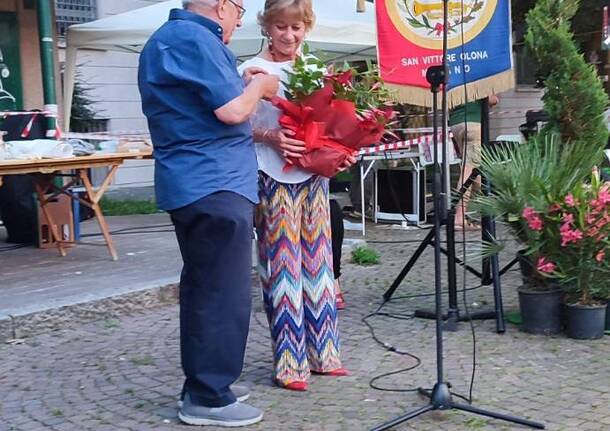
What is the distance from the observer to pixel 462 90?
204 inches

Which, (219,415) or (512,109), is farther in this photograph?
(512,109)

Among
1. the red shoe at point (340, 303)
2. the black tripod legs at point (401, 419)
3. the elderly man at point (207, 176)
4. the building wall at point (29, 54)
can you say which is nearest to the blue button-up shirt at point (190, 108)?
the elderly man at point (207, 176)

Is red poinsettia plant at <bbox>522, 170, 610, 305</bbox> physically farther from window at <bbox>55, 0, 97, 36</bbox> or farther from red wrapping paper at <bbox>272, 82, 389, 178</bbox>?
window at <bbox>55, 0, 97, 36</bbox>

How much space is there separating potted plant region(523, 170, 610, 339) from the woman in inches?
54.0

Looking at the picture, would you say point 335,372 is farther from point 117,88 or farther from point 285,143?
point 117,88

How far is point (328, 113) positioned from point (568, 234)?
1612mm

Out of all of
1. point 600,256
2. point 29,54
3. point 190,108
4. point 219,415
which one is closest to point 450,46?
point 600,256

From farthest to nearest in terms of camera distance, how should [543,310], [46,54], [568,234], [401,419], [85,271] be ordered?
[46,54] → [85,271] → [543,310] → [568,234] → [401,419]

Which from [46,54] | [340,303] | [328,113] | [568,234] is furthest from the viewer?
[46,54]

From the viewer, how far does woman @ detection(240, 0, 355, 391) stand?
155 inches

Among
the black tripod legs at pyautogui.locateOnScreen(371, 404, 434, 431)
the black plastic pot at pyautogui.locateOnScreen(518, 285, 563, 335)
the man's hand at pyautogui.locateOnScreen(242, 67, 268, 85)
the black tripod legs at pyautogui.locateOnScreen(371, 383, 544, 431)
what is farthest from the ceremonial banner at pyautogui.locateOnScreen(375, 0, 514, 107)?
the black tripod legs at pyautogui.locateOnScreen(371, 404, 434, 431)

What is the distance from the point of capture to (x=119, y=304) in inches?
217

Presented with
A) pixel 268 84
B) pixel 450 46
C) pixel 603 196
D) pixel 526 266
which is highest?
pixel 450 46

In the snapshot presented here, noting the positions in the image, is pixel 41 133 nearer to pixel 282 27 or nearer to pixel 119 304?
pixel 119 304
